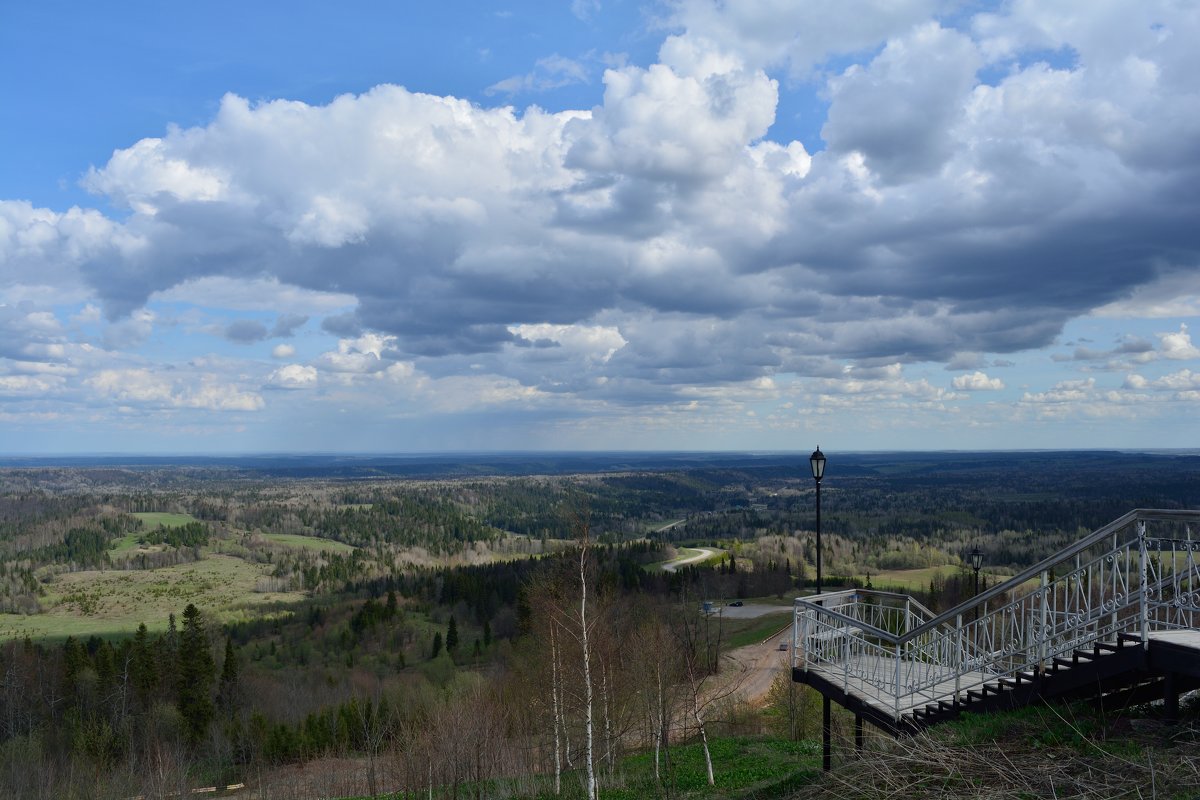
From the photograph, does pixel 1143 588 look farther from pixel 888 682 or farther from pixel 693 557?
pixel 693 557

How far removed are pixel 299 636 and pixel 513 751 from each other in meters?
83.4

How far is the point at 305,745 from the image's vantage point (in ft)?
179

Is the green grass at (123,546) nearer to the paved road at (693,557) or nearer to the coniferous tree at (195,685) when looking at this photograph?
the paved road at (693,557)

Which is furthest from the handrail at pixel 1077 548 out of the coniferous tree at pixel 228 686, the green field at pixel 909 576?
the green field at pixel 909 576

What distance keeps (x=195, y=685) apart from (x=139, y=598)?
331 feet

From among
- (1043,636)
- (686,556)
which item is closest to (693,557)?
(686,556)

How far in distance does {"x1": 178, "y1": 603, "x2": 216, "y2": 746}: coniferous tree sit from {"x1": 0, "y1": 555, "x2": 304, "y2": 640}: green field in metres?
63.7

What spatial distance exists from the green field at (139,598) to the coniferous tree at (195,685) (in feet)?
209

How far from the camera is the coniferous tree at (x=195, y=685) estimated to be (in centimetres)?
6347

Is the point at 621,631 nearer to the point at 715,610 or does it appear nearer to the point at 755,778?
the point at 755,778

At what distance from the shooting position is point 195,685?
214ft

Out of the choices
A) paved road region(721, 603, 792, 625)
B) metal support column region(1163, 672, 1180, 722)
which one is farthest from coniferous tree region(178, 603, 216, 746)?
metal support column region(1163, 672, 1180, 722)

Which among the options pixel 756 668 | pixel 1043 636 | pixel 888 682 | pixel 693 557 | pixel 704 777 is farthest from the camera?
pixel 693 557

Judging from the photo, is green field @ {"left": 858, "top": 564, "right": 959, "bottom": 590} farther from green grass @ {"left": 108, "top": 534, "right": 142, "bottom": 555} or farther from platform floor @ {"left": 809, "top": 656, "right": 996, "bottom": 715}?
green grass @ {"left": 108, "top": 534, "right": 142, "bottom": 555}
